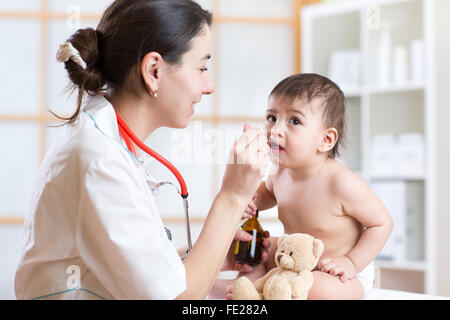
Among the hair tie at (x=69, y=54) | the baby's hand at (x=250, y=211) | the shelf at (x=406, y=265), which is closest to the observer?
the hair tie at (x=69, y=54)

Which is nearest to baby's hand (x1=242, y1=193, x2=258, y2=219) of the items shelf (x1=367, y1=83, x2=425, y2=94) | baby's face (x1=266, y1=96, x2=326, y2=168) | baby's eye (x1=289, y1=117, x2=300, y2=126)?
baby's face (x1=266, y1=96, x2=326, y2=168)

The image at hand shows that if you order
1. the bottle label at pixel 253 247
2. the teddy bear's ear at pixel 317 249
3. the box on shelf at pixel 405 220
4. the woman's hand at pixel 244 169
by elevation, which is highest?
the woman's hand at pixel 244 169

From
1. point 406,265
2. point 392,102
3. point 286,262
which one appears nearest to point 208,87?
point 286,262

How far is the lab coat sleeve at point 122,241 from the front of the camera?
35.4 inches

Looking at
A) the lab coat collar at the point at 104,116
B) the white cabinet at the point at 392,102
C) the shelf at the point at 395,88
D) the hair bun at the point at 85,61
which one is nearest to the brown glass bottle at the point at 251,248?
the lab coat collar at the point at 104,116

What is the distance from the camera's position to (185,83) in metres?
1.16

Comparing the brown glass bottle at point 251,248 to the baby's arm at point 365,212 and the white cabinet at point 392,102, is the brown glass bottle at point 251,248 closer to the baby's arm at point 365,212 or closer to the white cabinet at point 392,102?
the baby's arm at point 365,212

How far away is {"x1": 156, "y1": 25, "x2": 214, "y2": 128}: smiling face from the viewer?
3.76ft

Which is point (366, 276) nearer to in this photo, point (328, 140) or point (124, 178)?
point (328, 140)

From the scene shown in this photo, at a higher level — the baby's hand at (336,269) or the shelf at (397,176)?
the shelf at (397,176)

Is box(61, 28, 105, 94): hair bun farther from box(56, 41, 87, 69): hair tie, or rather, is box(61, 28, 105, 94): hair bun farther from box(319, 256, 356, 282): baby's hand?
box(319, 256, 356, 282): baby's hand

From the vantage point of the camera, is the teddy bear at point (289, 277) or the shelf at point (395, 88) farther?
the shelf at point (395, 88)

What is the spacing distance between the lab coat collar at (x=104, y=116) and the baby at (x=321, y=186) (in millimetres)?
364

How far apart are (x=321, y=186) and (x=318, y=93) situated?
0.23 metres
